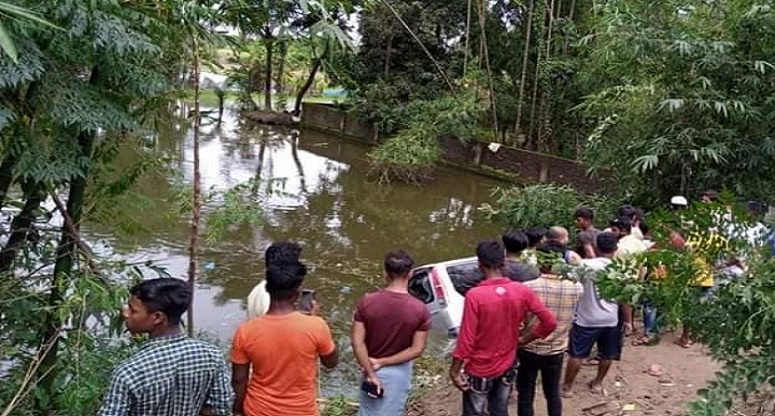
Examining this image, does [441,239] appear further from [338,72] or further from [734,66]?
[338,72]

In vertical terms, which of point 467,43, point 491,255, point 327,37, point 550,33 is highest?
point 550,33

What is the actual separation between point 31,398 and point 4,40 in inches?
76.8

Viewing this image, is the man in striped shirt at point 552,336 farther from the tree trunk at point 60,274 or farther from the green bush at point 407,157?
the green bush at point 407,157

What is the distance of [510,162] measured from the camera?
1742 cm

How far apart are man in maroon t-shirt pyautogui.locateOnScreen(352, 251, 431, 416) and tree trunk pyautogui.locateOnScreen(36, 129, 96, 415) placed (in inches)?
50.1

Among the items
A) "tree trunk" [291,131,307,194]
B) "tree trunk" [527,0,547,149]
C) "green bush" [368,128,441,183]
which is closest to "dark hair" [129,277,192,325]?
"tree trunk" [291,131,307,194]

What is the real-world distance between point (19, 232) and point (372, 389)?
1703 millimetres

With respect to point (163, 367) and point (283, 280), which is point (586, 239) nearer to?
point (283, 280)

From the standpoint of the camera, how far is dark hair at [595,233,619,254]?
4.39 meters

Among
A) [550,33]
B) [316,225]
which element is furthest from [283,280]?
[550,33]

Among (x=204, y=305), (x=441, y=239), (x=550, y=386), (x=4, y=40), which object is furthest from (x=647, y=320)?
(x=441, y=239)

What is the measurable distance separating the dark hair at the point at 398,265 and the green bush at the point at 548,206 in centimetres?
583

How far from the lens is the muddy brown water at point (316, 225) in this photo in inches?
271

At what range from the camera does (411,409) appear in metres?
4.95
